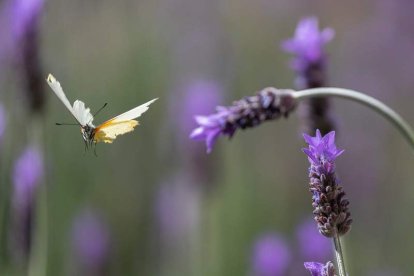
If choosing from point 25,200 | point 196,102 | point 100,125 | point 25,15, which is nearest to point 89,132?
point 100,125

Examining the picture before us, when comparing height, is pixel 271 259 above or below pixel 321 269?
above

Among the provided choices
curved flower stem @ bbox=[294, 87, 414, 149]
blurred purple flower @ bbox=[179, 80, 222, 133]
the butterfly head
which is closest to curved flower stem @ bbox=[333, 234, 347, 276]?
curved flower stem @ bbox=[294, 87, 414, 149]

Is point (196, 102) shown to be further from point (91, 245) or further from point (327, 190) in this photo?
point (327, 190)

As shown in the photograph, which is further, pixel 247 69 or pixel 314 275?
pixel 247 69

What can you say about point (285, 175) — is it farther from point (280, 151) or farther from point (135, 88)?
point (135, 88)

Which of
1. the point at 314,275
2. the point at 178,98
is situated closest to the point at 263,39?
the point at 178,98

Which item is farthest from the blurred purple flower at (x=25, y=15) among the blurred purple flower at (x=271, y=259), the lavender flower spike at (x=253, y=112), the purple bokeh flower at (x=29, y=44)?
the lavender flower spike at (x=253, y=112)

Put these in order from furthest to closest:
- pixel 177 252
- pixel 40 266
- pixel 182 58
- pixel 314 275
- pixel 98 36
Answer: pixel 98 36
pixel 182 58
pixel 177 252
pixel 40 266
pixel 314 275

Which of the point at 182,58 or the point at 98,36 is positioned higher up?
the point at 98,36
